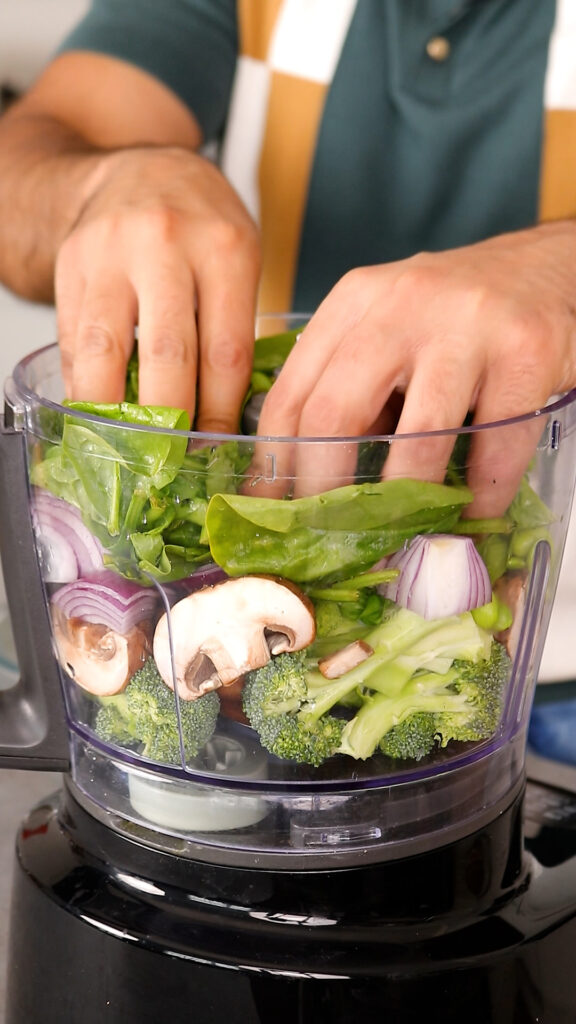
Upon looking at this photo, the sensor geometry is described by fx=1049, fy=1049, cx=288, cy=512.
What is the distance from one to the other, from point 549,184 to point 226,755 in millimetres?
785

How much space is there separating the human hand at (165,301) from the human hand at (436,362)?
8 centimetres

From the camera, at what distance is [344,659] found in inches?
21.2

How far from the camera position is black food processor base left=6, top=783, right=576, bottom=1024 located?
0.54 meters

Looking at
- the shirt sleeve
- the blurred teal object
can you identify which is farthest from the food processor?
the shirt sleeve

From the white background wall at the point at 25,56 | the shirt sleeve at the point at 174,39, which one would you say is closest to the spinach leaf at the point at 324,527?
the shirt sleeve at the point at 174,39

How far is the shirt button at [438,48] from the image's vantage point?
3.64 feet

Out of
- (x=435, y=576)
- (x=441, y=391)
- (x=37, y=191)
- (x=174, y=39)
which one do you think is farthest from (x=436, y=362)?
(x=174, y=39)

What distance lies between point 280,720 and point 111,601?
113 millimetres

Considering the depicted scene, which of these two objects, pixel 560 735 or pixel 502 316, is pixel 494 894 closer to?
pixel 502 316

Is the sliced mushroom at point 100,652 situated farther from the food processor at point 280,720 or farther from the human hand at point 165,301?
the human hand at point 165,301

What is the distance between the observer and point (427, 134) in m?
1.13

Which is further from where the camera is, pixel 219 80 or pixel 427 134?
pixel 219 80

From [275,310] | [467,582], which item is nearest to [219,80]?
[275,310]

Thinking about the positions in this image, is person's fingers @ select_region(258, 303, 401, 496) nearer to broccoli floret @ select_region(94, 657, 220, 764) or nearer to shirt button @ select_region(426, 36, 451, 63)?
broccoli floret @ select_region(94, 657, 220, 764)
